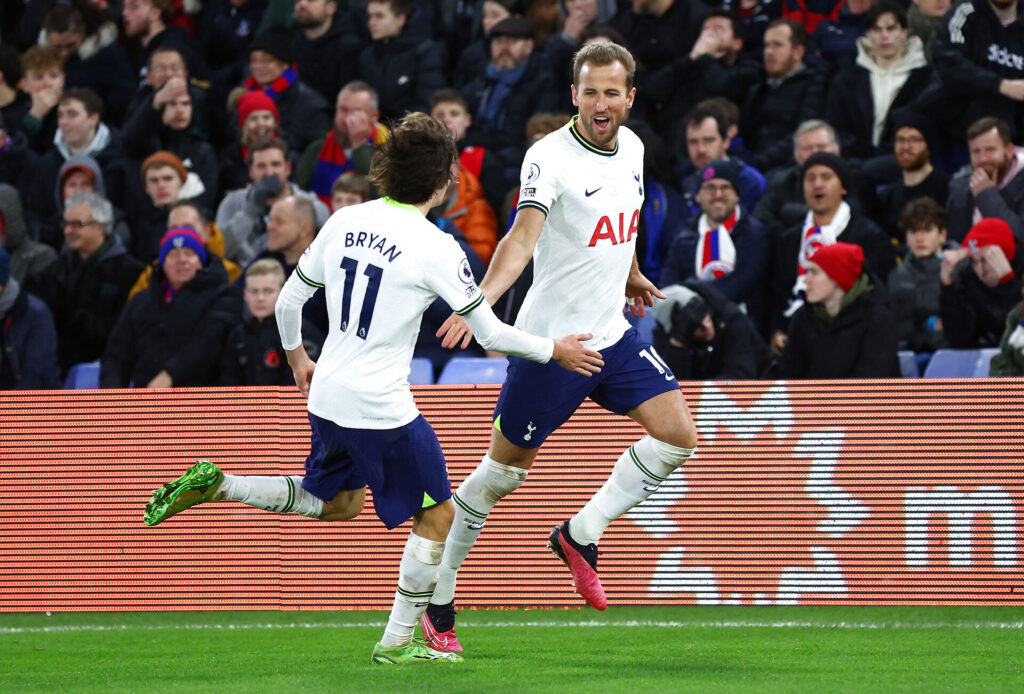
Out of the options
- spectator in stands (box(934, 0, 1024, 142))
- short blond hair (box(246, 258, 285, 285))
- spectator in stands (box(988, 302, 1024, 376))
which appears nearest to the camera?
spectator in stands (box(988, 302, 1024, 376))

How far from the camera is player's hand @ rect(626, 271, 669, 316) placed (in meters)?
7.06

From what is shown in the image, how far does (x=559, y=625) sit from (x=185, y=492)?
258 cm

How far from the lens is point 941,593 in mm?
8039

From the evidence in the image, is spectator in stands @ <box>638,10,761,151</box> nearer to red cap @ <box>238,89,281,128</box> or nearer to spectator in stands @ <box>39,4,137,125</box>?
red cap @ <box>238,89,281,128</box>

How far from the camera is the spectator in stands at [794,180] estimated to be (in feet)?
35.6

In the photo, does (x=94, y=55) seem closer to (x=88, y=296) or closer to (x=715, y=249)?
(x=88, y=296)

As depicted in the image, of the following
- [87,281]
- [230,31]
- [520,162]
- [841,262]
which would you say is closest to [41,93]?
[230,31]

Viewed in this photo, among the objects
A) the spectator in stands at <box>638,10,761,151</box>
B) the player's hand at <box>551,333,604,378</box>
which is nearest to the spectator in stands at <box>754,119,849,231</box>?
the spectator in stands at <box>638,10,761,151</box>

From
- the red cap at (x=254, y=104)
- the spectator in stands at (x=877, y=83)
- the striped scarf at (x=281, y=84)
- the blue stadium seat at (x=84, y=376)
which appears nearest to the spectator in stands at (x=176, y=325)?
the blue stadium seat at (x=84, y=376)

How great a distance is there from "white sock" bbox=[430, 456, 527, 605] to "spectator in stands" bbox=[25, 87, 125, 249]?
24.4 feet

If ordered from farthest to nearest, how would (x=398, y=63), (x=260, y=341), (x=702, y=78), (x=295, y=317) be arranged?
(x=398, y=63), (x=702, y=78), (x=260, y=341), (x=295, y=317)

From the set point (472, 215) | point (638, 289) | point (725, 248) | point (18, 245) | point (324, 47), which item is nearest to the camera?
point (638, 289)

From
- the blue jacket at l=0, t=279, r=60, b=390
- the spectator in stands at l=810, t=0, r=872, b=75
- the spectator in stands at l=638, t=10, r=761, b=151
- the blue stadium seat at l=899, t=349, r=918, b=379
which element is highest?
the spectator in stands at l=810, t=0, r=872, b=75

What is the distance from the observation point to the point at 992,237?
31.3 ft
